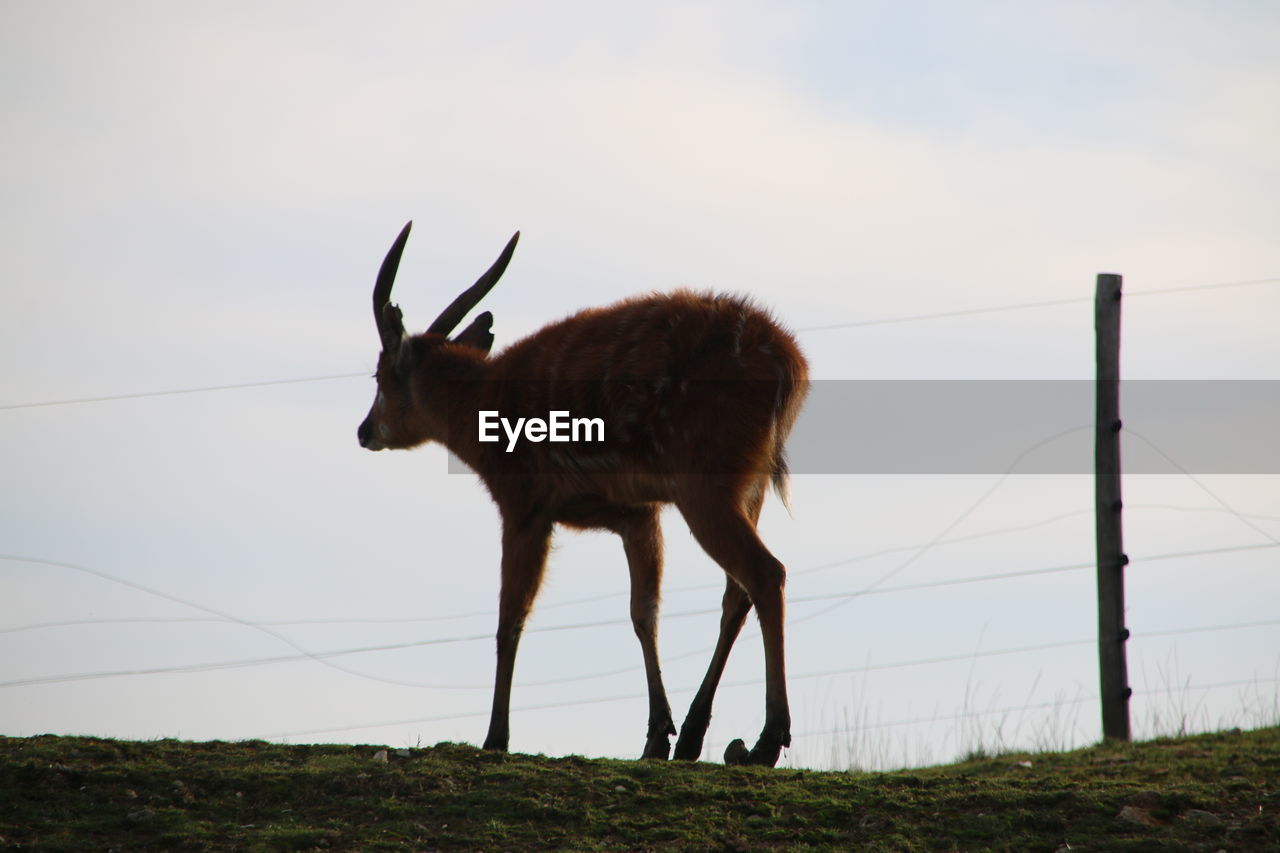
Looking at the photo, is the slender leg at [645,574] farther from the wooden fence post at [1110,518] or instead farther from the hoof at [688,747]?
the wooden fence post at [1110,518]

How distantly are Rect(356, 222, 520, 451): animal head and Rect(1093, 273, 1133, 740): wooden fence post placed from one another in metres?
3.85

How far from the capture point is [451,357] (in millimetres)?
9516

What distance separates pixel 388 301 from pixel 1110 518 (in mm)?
4762

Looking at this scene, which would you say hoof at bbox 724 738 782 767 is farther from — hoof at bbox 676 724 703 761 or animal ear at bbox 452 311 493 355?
animal ear at bbox 452 311 493 355

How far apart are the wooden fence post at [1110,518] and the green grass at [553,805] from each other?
7.11ft

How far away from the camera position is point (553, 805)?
605 cm

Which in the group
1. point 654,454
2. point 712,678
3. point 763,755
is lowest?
point 763,755

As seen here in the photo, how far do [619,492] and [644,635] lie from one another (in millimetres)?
995
